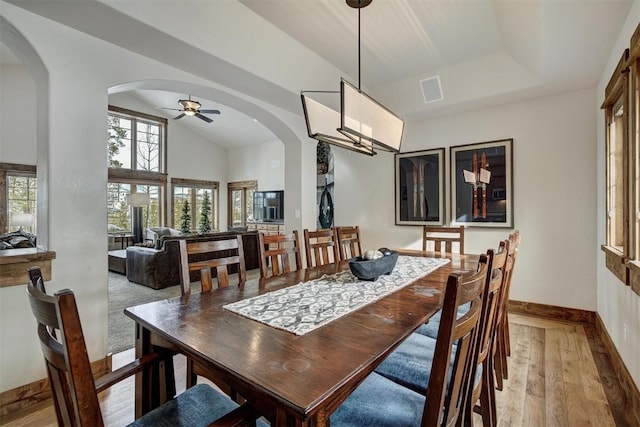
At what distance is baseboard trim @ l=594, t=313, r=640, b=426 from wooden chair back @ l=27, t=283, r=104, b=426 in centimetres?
266

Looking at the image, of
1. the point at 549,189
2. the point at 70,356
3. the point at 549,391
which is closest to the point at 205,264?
the point at 70,356

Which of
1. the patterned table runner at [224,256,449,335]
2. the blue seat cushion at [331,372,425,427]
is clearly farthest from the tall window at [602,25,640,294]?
the blue seat cushion at [331,372,425,427]

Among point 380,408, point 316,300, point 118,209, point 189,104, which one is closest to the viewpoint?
point 380,408

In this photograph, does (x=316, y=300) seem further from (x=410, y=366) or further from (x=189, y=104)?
(x=189, y=104)

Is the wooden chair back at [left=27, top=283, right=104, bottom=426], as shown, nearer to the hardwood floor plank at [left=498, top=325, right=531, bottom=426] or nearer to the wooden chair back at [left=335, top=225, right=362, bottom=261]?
the hardwood floor plank at [left=498, top=325, right=531, bottom=426]

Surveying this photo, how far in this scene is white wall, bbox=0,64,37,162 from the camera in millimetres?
6062

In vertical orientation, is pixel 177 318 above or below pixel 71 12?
below

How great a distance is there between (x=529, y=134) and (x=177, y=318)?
403 centimetres

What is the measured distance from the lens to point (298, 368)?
0.89m

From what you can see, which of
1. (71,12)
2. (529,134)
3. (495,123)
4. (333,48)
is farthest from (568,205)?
(71,12)

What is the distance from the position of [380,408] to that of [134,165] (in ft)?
30.3

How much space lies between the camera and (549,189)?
3445 mm

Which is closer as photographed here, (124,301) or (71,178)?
(71,178)

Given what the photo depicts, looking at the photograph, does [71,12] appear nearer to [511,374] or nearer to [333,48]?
[333,48]
